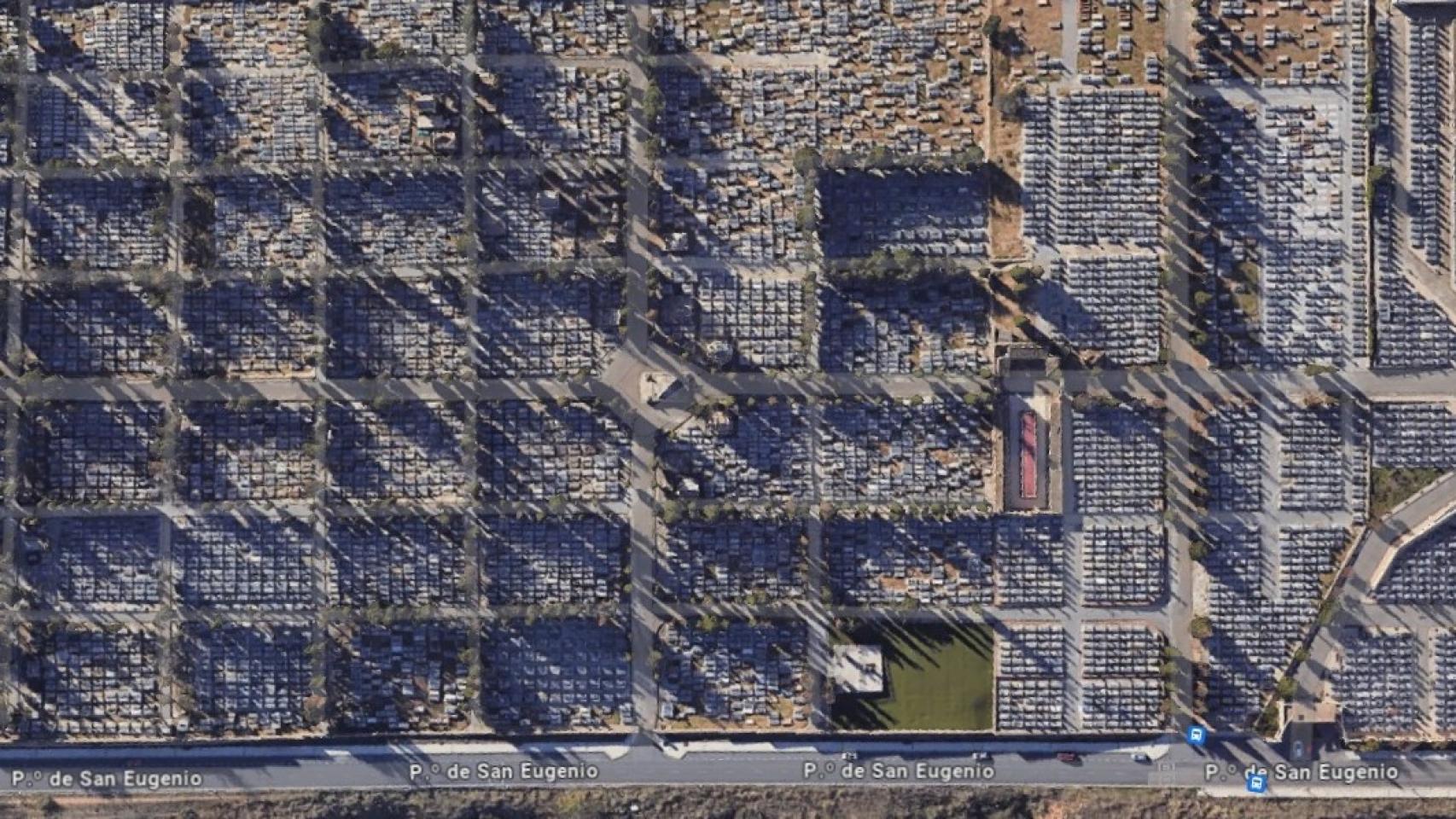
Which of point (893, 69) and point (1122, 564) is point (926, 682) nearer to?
point (1122, 564)

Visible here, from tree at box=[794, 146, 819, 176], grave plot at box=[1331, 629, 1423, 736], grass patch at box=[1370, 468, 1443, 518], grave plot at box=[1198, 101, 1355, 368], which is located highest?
tree at box=[794, 146, 819, 176]

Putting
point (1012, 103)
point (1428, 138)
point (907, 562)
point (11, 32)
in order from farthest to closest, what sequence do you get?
1. point (11, 32)
2. point (907, 562)
3. point (1012, 103)
4. point (1428, 138)

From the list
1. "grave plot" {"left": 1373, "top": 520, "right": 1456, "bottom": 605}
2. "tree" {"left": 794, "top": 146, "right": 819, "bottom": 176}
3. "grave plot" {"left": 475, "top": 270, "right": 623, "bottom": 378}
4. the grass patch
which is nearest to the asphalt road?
"grave plot" {"left": 1373, "top": 520, "right": 1456, "bottom": 605}

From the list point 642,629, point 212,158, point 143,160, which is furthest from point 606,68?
point 642,629

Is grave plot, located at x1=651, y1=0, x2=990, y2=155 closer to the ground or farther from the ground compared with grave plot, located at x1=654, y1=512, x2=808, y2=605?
farther from the ground

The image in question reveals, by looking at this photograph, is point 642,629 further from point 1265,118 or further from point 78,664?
point 1265,118

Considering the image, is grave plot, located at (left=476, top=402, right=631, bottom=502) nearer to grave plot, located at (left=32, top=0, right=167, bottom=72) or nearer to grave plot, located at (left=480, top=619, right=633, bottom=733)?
grave plot, located at (left=480, top=619, right=633, bottom=733)

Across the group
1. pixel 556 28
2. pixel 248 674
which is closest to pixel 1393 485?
pixel 556 28
